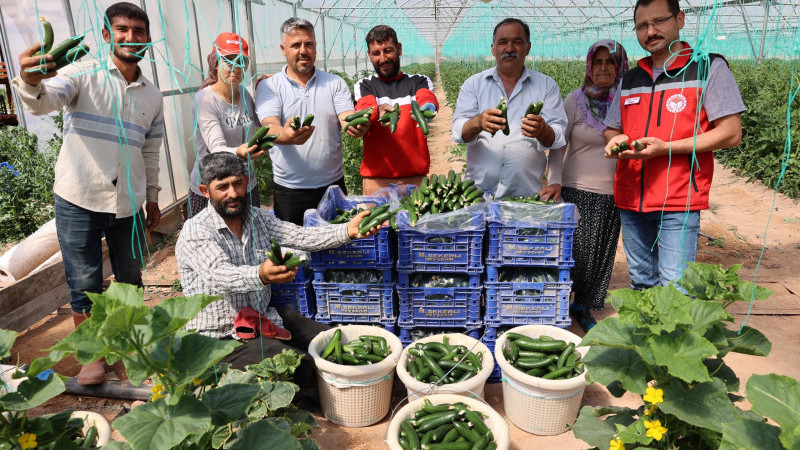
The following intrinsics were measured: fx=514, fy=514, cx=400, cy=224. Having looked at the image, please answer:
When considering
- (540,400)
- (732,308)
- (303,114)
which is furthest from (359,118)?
(732,308)

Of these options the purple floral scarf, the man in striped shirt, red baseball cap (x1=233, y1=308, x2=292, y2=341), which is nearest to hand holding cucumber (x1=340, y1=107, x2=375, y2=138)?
the man in striped shirt

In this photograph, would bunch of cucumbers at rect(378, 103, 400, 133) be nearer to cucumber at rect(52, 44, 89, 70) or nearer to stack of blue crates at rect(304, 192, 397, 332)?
stack of blue crates at rect(304, 192, 397, 332)

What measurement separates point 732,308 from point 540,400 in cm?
316

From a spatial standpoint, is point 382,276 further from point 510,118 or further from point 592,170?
point 592,170

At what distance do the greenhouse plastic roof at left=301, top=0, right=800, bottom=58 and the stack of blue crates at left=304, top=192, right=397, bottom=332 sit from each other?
39.4ft

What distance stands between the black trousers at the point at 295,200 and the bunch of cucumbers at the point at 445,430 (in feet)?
7.14

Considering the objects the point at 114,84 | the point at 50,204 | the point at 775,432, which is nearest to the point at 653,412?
the point at 775,432

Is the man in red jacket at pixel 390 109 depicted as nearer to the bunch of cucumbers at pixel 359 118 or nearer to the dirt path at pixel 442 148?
the bunch of cucumbers at pixel 359 118

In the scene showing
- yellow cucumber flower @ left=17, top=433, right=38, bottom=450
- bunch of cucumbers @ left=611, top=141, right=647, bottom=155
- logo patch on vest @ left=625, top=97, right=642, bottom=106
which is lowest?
yellow cucumber flower @ left=17, top=433, right=38, bottom=450

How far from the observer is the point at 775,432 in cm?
149

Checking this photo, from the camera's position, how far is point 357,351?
3.60m

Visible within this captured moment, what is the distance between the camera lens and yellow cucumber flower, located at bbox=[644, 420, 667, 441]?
1.91m

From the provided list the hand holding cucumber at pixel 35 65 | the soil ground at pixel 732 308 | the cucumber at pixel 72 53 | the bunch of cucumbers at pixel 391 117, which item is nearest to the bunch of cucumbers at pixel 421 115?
the bunch of cucumbers at pixel 391 117

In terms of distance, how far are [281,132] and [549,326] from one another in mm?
2505
